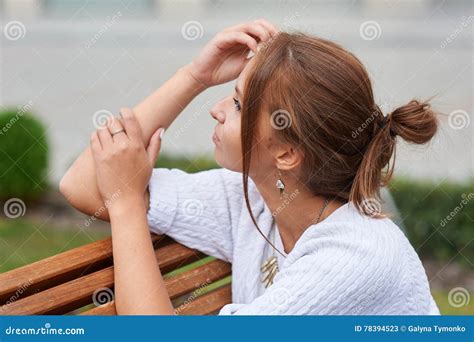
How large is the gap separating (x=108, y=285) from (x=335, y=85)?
2.44 feet

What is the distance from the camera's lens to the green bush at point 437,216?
149 inches

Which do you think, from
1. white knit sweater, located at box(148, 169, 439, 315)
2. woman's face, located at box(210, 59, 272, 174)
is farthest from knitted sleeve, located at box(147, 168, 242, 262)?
woman's face, located at box(210, 59, 272, 174)

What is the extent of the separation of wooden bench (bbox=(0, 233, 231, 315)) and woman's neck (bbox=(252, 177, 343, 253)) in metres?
0.29

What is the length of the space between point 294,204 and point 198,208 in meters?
0.29

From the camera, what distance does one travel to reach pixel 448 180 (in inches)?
152

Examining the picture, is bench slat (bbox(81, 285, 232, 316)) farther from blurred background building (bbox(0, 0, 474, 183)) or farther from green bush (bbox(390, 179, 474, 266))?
green bush (bbox(390, 179, 474, 266))

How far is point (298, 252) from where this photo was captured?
1938mm

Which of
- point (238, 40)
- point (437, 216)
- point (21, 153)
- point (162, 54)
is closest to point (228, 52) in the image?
point (238, 40)

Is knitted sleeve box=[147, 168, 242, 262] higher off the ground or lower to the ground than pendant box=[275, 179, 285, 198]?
lower

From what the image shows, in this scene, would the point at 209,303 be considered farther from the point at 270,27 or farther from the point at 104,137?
the point at 270,27

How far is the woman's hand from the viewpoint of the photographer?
2160 millimetres
